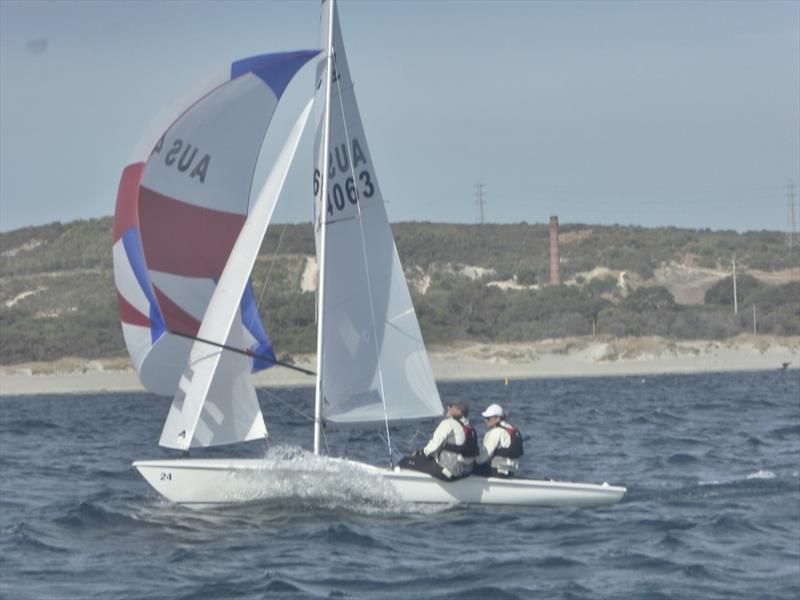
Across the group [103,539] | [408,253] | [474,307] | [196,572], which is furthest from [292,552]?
[408,253]

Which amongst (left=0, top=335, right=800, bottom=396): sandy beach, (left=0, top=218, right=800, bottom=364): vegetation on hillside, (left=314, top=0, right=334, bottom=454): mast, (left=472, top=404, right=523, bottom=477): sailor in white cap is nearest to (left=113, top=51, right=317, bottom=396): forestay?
(left=314, top=0, right=334, bottom=454): mast

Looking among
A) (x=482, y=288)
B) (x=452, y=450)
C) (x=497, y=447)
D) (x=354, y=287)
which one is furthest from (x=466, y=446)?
(x=482, y=288)

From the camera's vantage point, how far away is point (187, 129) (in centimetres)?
1420

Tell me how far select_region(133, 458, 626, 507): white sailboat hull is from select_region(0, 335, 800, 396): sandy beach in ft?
Result: 134

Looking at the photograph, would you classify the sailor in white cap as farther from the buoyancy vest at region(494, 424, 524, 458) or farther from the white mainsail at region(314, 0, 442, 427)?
the white mainsail at region(314, 0, 442, 427)

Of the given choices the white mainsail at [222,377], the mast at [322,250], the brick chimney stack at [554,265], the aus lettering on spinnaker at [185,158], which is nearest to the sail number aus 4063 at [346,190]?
the mast at [322,250]

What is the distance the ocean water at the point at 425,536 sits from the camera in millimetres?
10844

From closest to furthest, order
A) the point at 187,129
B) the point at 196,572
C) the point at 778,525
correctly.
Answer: the point at 196,572, the point at 778,525, the point at 187,129

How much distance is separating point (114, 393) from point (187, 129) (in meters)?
41.2

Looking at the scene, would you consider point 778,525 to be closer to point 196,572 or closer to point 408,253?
point 196,572

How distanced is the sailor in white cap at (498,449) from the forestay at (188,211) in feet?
7.71

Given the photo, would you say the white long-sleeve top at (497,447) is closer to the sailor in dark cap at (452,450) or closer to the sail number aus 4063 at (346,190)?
the sailor in dark cap at (452,450)

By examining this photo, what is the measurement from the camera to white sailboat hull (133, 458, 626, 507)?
14055 mm

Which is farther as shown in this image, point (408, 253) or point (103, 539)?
point (408, 253)
